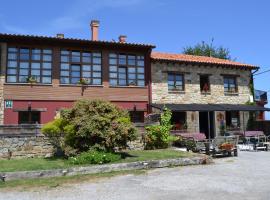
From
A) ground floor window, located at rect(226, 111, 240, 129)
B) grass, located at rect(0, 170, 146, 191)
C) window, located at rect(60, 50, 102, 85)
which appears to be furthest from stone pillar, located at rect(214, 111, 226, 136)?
grass, located at rect(0, 170, 146, 191)

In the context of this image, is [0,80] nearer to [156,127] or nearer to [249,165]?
[156,127]

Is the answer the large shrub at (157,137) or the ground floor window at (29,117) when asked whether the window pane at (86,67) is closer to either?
the ground floor window at (29,117)

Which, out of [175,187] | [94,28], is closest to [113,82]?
Answer: [94,28]

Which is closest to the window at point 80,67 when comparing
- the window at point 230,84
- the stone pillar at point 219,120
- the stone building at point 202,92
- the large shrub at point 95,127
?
the stone building at point 202,92

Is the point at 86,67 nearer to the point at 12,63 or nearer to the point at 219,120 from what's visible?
the point at 12,63

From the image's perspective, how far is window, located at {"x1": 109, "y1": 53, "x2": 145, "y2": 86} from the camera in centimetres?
2361

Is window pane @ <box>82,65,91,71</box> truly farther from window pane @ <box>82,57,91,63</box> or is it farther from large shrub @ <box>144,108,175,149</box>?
large shrub @ <box>144,108,175,149</box>

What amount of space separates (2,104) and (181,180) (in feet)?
44.8

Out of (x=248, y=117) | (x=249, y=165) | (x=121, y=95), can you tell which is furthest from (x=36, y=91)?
(x=248, y=117)

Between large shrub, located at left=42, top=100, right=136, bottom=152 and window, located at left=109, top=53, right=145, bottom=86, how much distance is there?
8326 millimetres

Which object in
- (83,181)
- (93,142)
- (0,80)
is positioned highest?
(0,80)

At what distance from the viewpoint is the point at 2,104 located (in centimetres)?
2091

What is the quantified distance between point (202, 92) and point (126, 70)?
6.08 metres

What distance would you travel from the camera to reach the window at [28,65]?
847 inches
